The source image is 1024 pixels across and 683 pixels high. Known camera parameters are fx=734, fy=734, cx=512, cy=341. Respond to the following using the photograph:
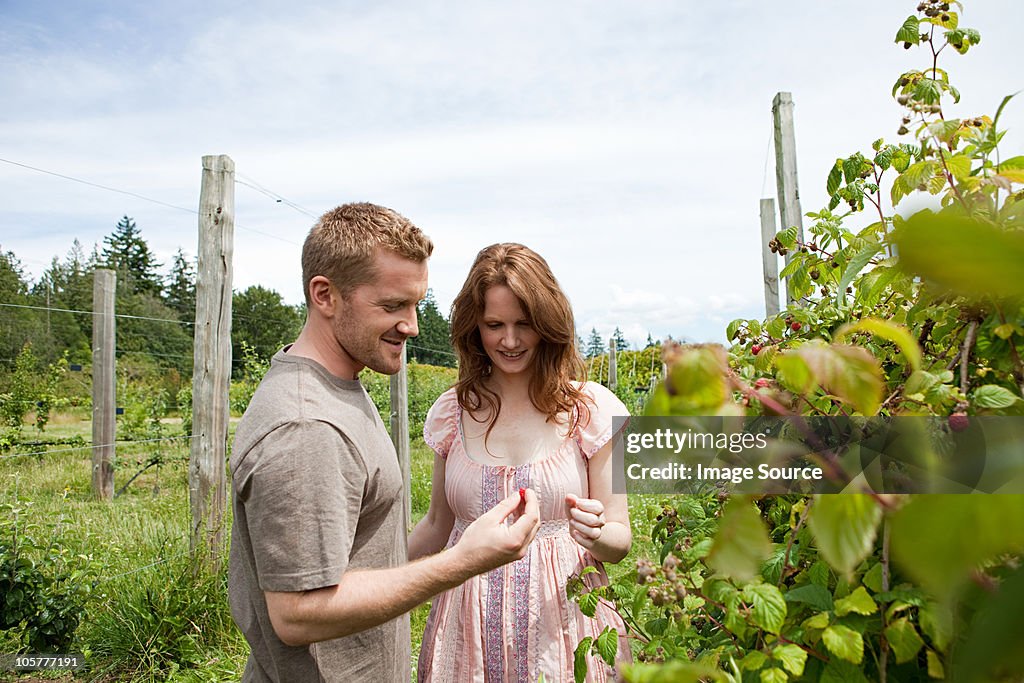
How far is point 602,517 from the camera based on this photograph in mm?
2045

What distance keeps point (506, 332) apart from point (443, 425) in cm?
39

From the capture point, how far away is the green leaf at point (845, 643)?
0.76 metres

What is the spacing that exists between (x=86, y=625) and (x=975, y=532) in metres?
4.63

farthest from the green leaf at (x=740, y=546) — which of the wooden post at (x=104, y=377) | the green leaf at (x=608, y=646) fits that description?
the wooden post at (x=104, y=377)

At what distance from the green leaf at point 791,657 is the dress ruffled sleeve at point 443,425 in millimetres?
1694

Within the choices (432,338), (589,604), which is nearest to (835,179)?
(589,604)

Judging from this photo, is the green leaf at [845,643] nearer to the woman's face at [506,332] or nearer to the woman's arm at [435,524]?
the woman's face at [506,332]

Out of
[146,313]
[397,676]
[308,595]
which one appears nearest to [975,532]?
[308,595]

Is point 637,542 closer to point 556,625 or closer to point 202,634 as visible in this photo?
point 202,634

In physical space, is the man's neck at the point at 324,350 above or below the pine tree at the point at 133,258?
below

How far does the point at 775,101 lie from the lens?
5.12 metres

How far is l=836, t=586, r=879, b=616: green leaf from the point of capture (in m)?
0.77

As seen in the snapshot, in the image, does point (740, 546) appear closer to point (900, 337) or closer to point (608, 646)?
point (900, 337)

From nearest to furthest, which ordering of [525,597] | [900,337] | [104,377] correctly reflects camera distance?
Answer: [900,337]
[525,597]
[104,377]
